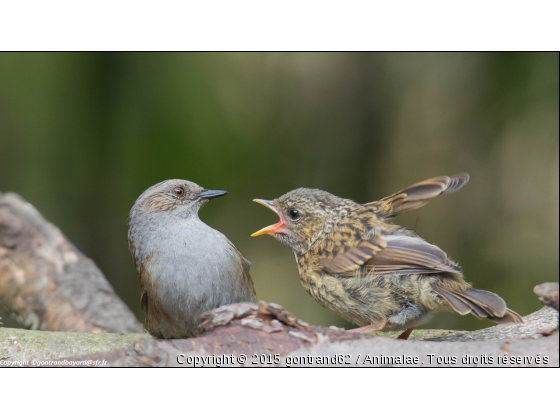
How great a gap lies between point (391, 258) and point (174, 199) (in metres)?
1.65

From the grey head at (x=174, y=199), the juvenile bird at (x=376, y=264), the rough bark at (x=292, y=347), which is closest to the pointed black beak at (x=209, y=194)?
the grey head at (x=174, y=199)

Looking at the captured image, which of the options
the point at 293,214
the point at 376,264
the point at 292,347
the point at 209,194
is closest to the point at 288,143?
the point at 209,194

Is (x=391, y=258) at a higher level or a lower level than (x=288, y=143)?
lower

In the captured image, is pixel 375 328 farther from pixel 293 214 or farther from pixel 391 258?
pixel 293 214

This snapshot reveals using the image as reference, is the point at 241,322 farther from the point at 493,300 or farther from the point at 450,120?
the point at 450,120

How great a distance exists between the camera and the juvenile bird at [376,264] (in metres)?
3.19

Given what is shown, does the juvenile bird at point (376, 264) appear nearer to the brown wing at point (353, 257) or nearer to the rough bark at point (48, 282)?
the brown wing at point (353, 257)

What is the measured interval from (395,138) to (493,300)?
11.9ft

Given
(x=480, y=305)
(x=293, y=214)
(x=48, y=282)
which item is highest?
(x=293, y=214)

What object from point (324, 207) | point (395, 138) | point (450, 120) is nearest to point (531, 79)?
point (450, 120)

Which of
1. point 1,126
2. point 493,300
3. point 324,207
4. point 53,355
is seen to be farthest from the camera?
point 1,126

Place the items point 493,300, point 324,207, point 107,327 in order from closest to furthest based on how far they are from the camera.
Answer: point 493,300 < point 324,207 < point 107,327

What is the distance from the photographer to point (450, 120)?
5.90 metres

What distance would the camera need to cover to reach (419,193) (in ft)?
12.0
